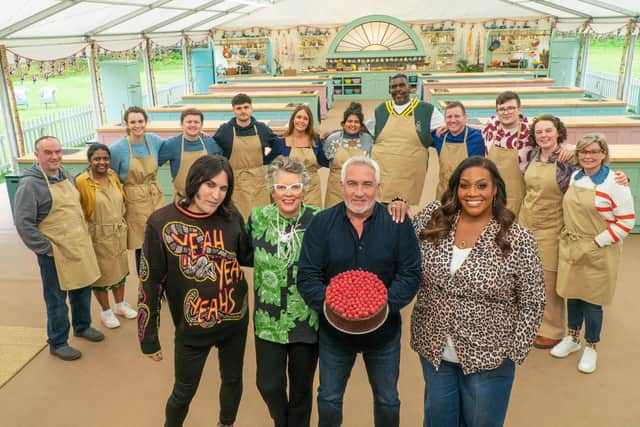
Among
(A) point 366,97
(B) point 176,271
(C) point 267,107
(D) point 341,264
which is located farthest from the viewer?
(A) point 366,97

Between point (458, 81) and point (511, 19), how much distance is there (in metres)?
6.54

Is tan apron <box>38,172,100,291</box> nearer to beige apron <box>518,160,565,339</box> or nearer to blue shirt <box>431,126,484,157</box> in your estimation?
blue shirt <box>431,126,484,157</box>

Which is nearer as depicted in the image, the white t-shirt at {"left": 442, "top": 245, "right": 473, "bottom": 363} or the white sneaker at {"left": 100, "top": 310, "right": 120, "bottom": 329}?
the white t-shirt at {"left": 442, "top": 245, "right": 473, "bottom": 363}

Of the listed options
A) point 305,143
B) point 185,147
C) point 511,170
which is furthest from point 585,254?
point 185,147

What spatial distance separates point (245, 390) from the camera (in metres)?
3.11

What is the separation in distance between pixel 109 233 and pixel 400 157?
223cm

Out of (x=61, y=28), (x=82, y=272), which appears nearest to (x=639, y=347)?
(x=82, y=272)

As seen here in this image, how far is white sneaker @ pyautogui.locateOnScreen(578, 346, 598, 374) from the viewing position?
3.22 m

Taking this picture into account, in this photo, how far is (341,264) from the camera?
2.02 metres

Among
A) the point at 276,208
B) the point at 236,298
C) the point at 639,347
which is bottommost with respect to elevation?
the point at 639,347

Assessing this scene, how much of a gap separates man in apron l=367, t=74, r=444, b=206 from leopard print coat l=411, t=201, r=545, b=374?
6.80ft

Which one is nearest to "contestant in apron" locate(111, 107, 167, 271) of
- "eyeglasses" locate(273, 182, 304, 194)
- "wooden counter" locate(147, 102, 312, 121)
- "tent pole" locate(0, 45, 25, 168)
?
"eyeglasses" locate(273, 182, 304, 194)

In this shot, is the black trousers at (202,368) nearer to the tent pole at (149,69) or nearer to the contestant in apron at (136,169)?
the contestant in apron at (136,169)

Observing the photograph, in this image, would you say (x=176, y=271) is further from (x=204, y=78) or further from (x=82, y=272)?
(x=204, y=78)
